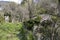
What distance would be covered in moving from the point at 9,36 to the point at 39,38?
2461mm

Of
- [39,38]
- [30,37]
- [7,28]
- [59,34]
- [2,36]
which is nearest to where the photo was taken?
[59,34]

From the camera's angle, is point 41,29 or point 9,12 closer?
point 41,29

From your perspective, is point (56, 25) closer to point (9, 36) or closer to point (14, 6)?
point (9, 36)

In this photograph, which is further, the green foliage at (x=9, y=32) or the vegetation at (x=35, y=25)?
the green foliage at (x=9, y=32)

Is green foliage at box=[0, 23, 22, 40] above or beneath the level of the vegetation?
beneath

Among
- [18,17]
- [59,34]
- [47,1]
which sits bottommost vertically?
[18,17]

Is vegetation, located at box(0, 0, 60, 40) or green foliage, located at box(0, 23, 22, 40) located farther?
green foliage, located at box(0, 23, 22, 40)

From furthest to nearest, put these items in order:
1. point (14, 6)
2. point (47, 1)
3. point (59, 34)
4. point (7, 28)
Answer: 1. point (14, 6)
2. point (47, 1)
3. point (7, 28)
4. point (59, 34)

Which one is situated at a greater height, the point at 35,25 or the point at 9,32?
the point at 35,25

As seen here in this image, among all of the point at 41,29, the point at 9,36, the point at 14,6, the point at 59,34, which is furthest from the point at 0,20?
the point at 59,34

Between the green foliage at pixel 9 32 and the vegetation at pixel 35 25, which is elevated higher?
the vegetation at pixel 35 25

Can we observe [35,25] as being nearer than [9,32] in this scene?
Yes

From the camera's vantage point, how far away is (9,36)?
6.43m

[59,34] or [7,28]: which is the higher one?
[59,34]
